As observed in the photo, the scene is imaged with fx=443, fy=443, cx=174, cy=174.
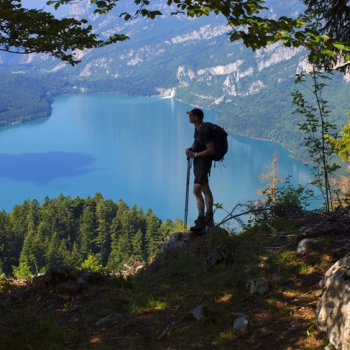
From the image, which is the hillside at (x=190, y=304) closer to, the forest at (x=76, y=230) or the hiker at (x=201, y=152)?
the hiker at (x=201, y=152)

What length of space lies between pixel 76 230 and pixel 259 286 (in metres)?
41.6

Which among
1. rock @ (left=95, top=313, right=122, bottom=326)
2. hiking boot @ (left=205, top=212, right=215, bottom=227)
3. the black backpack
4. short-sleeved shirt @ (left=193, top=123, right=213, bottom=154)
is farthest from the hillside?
short-sleeved shirt @ (left=193, top=123, right=213, bottom=154)

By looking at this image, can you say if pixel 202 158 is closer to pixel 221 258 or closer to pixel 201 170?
pixel 201 170

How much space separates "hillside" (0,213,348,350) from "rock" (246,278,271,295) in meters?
0.01

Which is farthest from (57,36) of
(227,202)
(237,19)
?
(227,202)

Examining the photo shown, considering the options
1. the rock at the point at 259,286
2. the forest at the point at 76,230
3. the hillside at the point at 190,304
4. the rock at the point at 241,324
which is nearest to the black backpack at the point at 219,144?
the hillside at the point at 190,304

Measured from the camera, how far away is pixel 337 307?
2432mm

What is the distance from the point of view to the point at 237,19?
254cm

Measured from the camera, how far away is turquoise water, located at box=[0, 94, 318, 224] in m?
58.9

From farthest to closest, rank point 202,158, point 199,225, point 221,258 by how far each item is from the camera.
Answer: point 199,225
point 202,158
point 221,258

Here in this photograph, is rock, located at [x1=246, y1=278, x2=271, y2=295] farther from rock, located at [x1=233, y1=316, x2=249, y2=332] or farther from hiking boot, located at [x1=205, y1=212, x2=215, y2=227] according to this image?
hiking boot, located at [x1=205, y1=212, x2=215, y2=227]

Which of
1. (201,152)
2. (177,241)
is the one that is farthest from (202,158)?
(177,241)

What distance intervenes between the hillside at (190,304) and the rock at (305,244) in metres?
0.06

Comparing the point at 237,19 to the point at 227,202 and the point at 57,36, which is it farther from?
the point at 227,202
